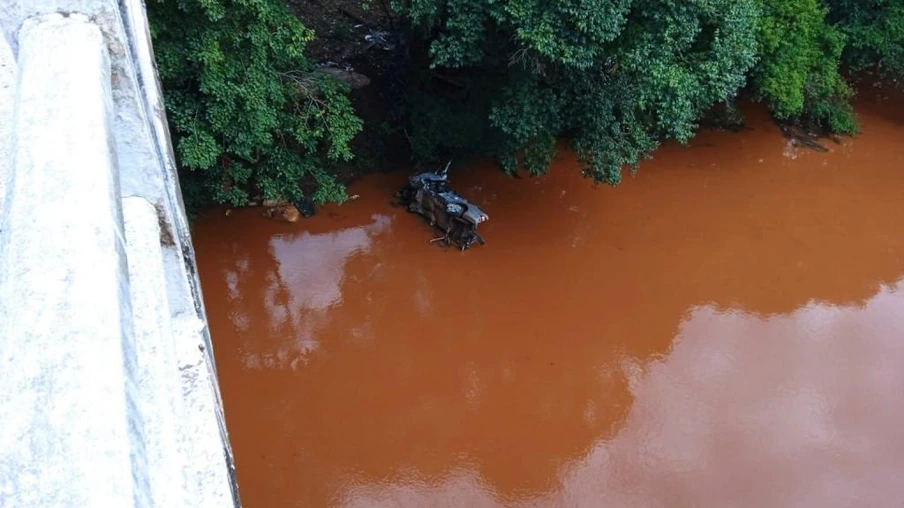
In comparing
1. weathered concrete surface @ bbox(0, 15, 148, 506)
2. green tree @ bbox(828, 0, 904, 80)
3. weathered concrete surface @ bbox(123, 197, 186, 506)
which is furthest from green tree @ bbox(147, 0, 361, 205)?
green tree @ bbox(828, 0, 904, 80)

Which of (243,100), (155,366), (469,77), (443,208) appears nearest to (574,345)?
(443,208)

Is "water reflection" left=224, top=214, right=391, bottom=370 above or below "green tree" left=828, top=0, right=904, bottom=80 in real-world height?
below

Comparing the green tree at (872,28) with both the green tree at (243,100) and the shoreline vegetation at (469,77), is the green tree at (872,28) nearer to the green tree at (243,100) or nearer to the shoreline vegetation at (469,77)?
the shoreline vegetation at (469,77)

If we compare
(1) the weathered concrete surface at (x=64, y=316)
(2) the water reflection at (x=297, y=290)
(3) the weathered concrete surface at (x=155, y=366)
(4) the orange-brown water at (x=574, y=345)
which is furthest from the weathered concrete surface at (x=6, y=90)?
(2) the water reflection at (x=297, y=290)

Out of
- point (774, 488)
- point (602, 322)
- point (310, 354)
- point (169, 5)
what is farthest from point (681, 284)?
point (169, 5)

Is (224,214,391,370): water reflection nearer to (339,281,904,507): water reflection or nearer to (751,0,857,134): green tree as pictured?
(339,281,904,507): water reflection
